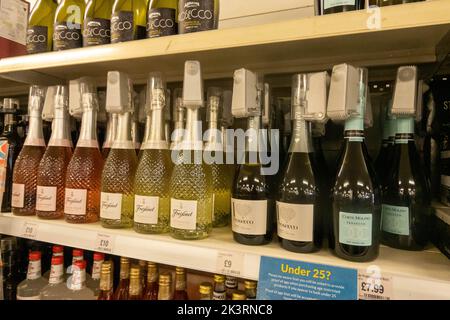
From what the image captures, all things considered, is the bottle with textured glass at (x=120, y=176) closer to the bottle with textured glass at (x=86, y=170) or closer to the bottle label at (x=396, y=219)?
the bottle with textured glass at (x=86, y=170)

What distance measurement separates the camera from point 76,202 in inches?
28.8

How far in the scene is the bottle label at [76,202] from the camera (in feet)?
2.40

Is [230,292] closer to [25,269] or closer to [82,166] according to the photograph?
[82,166]

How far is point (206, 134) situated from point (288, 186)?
26 cm

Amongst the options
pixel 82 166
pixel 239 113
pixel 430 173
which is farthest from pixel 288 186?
pixel 82 166

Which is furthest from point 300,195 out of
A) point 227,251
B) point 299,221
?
point 227,251

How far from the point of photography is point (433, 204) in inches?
25.0

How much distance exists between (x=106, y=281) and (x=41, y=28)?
72cm

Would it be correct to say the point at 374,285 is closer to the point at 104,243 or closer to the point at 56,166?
the point at 104,243

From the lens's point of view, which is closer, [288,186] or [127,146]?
[288,186]

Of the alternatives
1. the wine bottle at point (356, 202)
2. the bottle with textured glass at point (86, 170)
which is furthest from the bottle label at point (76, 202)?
the wine bottle at point (356, 202)

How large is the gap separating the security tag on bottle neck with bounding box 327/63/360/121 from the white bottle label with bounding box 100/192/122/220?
47cm

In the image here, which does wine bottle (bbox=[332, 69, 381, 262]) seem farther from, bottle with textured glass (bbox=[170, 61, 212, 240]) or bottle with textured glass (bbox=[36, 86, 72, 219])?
bottle with textured glass (bbox=[36, 86, 72, 219])

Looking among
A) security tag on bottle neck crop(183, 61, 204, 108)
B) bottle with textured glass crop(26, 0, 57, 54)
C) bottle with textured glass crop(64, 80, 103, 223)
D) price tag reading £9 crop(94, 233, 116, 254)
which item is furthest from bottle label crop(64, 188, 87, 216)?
bottle with textured glass crop(26, 0, 57, 54)
